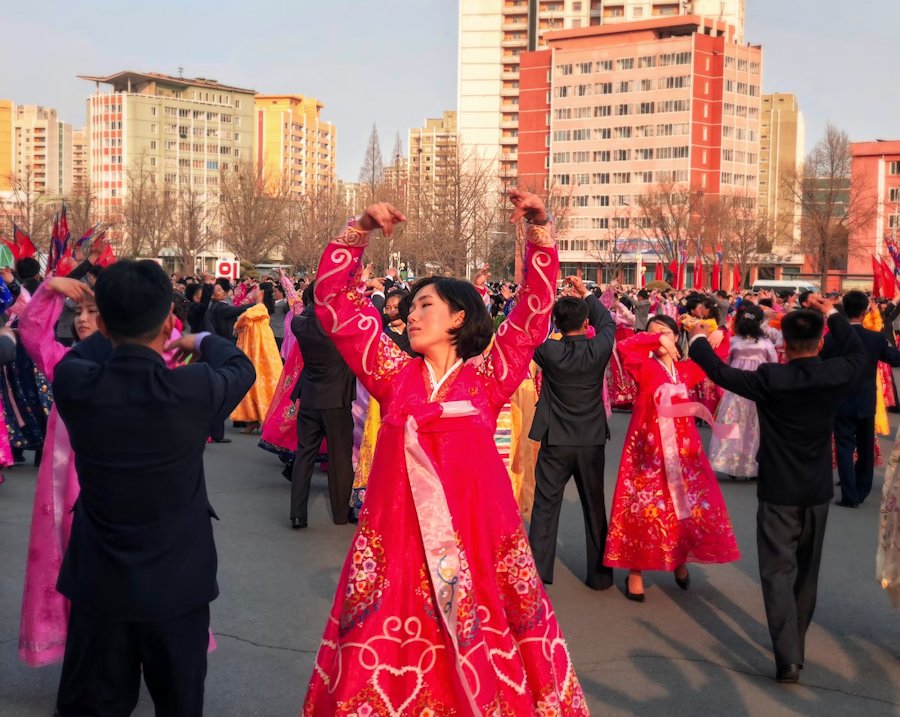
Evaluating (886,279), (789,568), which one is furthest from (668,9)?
(789,568)

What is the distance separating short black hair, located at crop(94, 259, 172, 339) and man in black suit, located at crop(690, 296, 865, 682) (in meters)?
3.01

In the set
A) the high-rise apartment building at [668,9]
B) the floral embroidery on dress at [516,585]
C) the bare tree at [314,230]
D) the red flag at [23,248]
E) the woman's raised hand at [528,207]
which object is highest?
the high-rise apartment building at [668,9]

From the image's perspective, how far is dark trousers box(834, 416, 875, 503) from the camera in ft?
31.8

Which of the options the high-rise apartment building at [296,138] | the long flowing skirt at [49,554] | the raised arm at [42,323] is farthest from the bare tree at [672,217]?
the high-rise apartment building at [296,138]

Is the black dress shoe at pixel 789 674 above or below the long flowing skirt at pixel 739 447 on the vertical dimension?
below

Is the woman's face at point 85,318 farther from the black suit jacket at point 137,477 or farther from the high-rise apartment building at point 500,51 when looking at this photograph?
the high-rise apartment building at point 500,51

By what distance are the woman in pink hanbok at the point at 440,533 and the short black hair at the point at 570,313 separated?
2744mm

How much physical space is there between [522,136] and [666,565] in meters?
101

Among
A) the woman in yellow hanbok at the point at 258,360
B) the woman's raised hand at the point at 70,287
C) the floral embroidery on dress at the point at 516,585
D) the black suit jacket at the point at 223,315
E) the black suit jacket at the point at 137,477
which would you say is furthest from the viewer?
the black suit jacket at the point at 223,315

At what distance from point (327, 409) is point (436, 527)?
5298mm

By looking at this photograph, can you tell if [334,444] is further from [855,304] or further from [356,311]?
[356,311]

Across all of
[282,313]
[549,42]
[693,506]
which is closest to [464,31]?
[549,42]

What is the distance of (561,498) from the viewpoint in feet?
22.6

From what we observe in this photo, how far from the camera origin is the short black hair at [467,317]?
3746 millimetres
